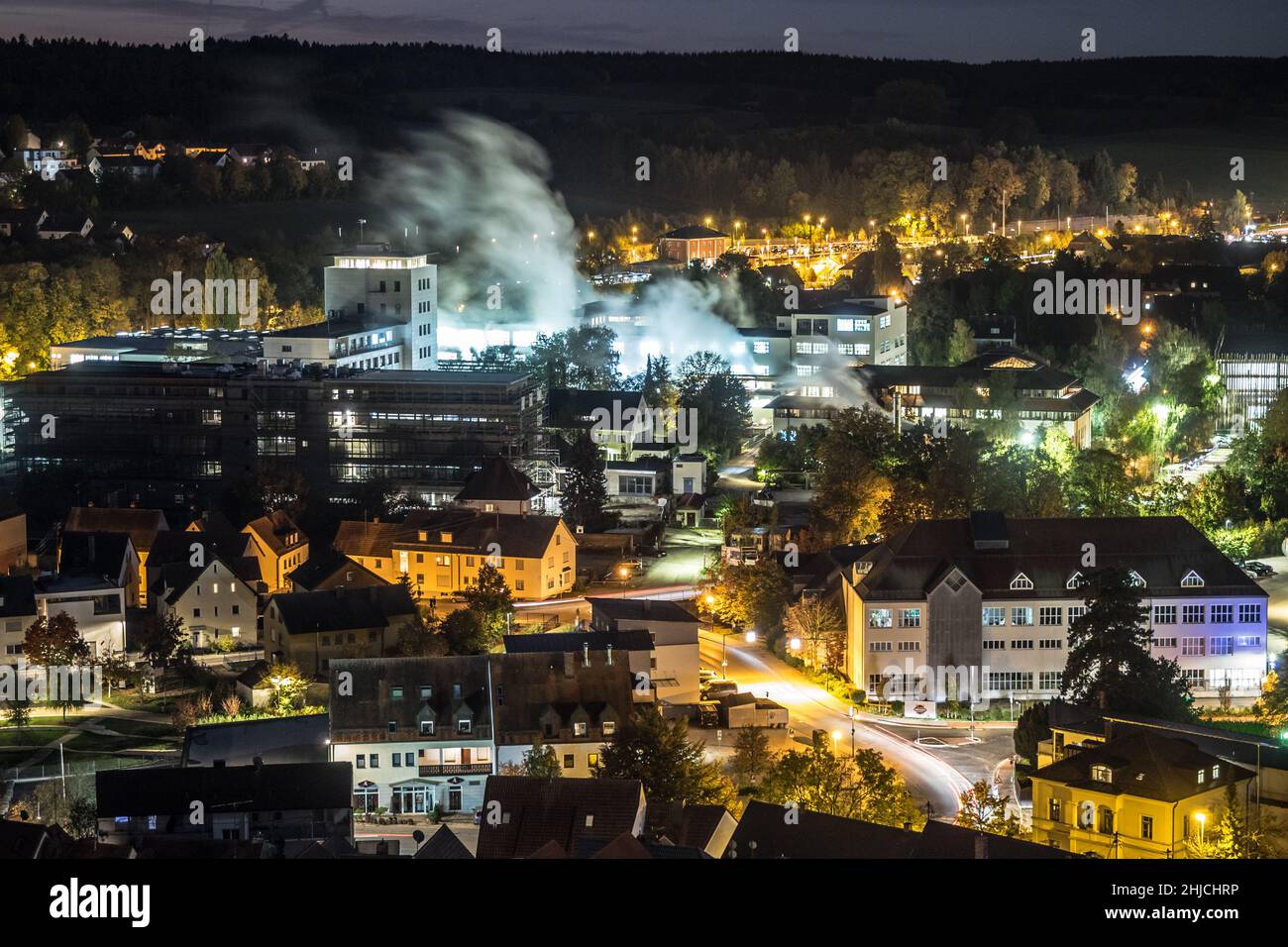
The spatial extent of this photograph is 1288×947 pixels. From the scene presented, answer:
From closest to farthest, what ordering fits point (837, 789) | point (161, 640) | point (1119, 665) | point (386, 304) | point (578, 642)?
point (837, 789), point (1119, 665), point (578, 642), point (161, 640), point (386, 304)

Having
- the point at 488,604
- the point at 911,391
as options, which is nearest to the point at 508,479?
the point at 488,604

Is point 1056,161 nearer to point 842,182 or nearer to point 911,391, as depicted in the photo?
point 842,182

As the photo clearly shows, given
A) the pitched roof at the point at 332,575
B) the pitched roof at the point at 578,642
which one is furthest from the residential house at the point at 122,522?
the pitched roof at the point at 578,642

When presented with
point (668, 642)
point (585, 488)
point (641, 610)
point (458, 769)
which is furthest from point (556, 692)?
point (585, 488)

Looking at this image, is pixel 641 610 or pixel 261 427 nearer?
pixel 641 610

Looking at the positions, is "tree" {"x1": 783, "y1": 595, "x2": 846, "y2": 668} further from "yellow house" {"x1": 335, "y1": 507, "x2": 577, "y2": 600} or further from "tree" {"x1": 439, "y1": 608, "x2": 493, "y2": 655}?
"yellow house" {"x1": 335, "y1": 507, "x2": 577, "y2": 600}

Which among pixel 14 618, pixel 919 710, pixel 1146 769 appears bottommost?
pixel 919 710

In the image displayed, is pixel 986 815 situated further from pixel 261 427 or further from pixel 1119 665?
pixel 261 427

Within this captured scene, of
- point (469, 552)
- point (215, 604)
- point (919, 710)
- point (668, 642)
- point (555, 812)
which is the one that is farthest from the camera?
point (469, 552)
